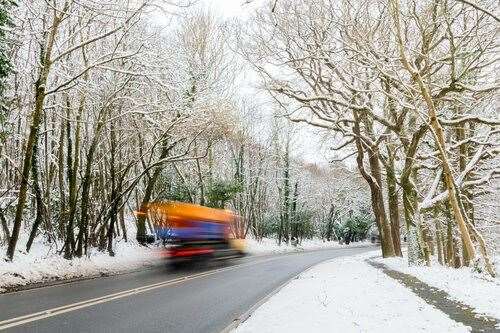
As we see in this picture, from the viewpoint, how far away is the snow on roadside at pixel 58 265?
562 inches

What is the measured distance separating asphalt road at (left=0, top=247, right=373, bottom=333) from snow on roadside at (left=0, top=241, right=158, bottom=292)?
1.59m

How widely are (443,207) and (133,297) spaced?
20.4 meters

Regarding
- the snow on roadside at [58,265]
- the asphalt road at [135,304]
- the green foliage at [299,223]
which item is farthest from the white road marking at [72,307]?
the green foliage at [299,223]

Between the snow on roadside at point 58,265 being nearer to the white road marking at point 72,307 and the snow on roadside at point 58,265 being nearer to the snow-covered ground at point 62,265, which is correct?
the snow-covered ground at point 62,265

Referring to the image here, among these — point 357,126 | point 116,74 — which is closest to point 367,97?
point 357,126

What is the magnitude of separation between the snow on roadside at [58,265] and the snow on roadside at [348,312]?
746 cm

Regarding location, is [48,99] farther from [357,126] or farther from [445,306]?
[445,306]

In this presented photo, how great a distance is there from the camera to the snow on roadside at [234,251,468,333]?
24.2 feet

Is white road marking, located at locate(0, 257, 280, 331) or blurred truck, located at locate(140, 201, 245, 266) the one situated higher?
blurred truck, located at locate(140, 201, 245, 266)

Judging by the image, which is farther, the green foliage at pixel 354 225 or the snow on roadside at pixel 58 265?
the green foliage at pixel 354 225

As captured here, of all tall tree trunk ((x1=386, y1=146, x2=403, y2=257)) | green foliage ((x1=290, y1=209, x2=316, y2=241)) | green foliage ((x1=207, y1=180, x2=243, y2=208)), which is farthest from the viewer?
green foliage ((x1=290, y1=209, x2=316, y2=241))

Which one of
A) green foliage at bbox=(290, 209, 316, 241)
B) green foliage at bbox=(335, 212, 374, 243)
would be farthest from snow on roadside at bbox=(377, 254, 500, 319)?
green foliage at bbox=(335, 212, 374, 243)

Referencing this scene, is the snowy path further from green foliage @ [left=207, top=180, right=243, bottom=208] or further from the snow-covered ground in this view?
green foliage @ [left=207, top=180, right=243, bottom=208]

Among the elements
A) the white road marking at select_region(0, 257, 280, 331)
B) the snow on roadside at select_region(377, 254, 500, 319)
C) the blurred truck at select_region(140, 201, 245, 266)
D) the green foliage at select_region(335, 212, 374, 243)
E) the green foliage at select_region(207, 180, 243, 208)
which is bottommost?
the white road marking at select_region(0, 257, 280, 331)
